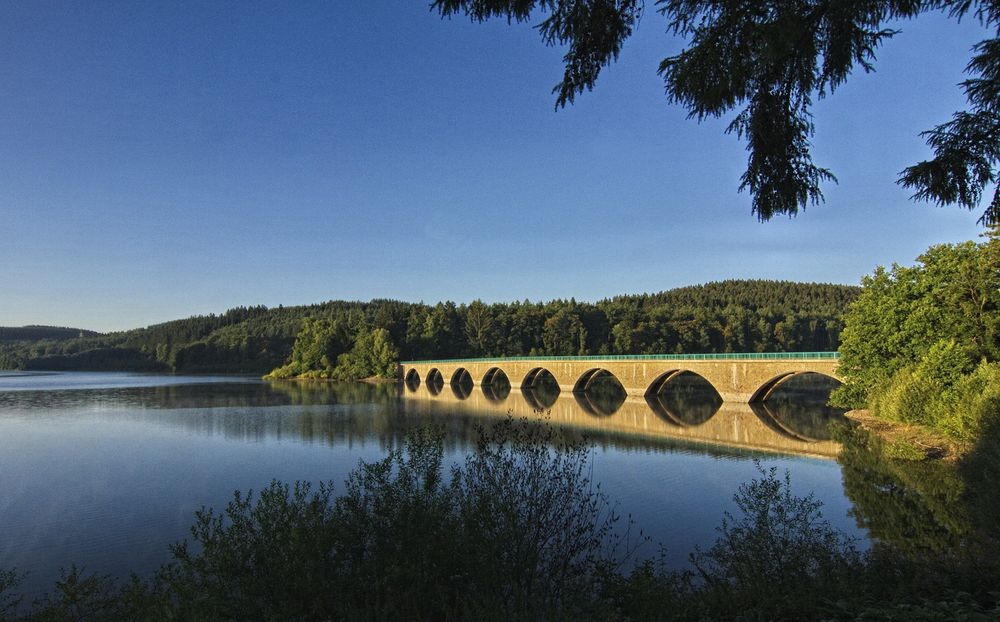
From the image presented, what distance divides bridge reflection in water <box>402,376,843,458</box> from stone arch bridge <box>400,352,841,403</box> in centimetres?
119

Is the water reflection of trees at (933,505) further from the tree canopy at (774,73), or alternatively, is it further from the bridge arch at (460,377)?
the bridge arch at (460,377)

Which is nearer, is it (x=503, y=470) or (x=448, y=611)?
(x=448, y=611)

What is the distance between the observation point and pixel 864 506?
17.6 m

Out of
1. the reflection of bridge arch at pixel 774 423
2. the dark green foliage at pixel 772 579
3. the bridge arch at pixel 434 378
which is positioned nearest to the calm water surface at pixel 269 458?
the reflection of bridge arch at pixel 774 423

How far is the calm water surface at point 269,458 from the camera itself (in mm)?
15414

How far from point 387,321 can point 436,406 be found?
60.9 m

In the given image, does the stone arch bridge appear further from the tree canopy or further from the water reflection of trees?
the tree canopy

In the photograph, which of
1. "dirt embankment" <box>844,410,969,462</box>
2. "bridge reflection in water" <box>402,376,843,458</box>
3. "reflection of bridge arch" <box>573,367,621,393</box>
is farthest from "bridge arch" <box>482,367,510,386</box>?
"dirt embankment" <box>844,410,969,462</box>

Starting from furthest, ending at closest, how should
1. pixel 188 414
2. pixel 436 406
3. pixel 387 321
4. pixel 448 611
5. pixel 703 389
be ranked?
1. pixel 387 321
2. pixel 703 389
3. pixel 436 406
4. pixel 188 414
5. pixel 448 611

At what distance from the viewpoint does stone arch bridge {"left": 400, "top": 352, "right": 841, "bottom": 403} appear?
43.9m

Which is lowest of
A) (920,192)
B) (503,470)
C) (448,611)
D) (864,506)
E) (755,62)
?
(864,506)

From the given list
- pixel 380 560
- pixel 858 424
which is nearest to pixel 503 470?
pixel 380 560

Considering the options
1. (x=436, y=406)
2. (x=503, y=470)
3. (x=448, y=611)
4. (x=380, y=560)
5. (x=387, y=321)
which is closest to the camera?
(x=448, y=611)

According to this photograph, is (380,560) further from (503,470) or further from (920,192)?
(920,192)
